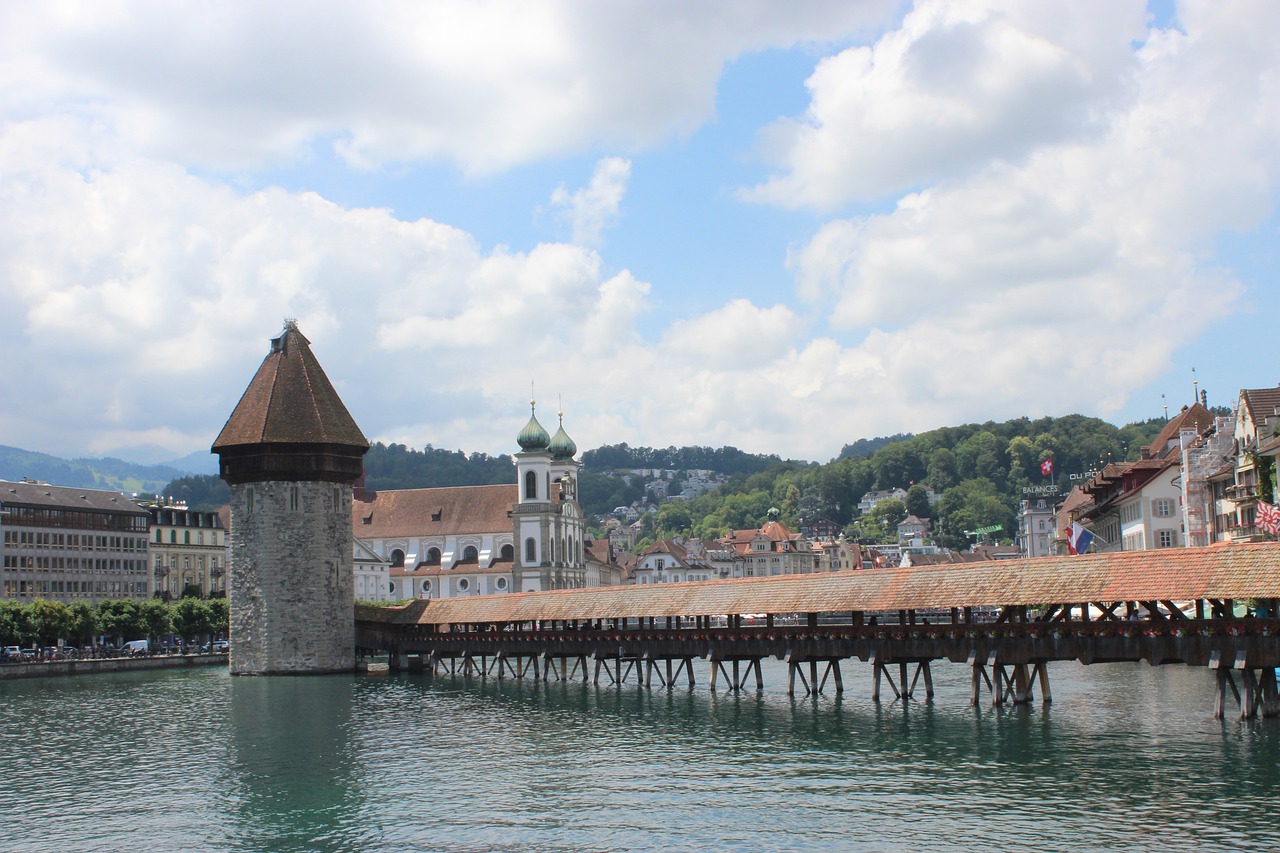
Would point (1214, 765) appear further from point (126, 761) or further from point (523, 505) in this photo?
point (523, 505)

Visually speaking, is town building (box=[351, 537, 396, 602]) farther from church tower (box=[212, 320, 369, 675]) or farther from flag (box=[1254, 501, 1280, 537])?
flag (box=[1254, 501, 1280, 537])

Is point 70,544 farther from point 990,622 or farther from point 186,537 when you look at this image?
point 990,622

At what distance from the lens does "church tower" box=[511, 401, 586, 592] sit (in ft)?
352

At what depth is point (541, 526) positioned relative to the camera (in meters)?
108

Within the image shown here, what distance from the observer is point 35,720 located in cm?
4544

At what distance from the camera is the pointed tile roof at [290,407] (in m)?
65.7

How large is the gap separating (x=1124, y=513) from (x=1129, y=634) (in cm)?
4184

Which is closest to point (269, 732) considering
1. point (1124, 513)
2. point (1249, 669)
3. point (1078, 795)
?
point (1078, 795)

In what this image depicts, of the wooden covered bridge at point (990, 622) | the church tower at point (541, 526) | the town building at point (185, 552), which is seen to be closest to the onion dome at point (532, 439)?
the church tower at point (541, 526)

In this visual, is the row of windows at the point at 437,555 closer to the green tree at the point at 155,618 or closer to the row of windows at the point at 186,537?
the row of windows at the point at 186,537

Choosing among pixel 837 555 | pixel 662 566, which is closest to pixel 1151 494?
pixel 662 566

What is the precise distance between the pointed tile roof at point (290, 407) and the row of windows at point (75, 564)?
28448mm

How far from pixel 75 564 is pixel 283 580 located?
34755mm

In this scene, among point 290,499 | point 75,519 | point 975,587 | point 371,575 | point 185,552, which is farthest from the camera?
point 371,575
